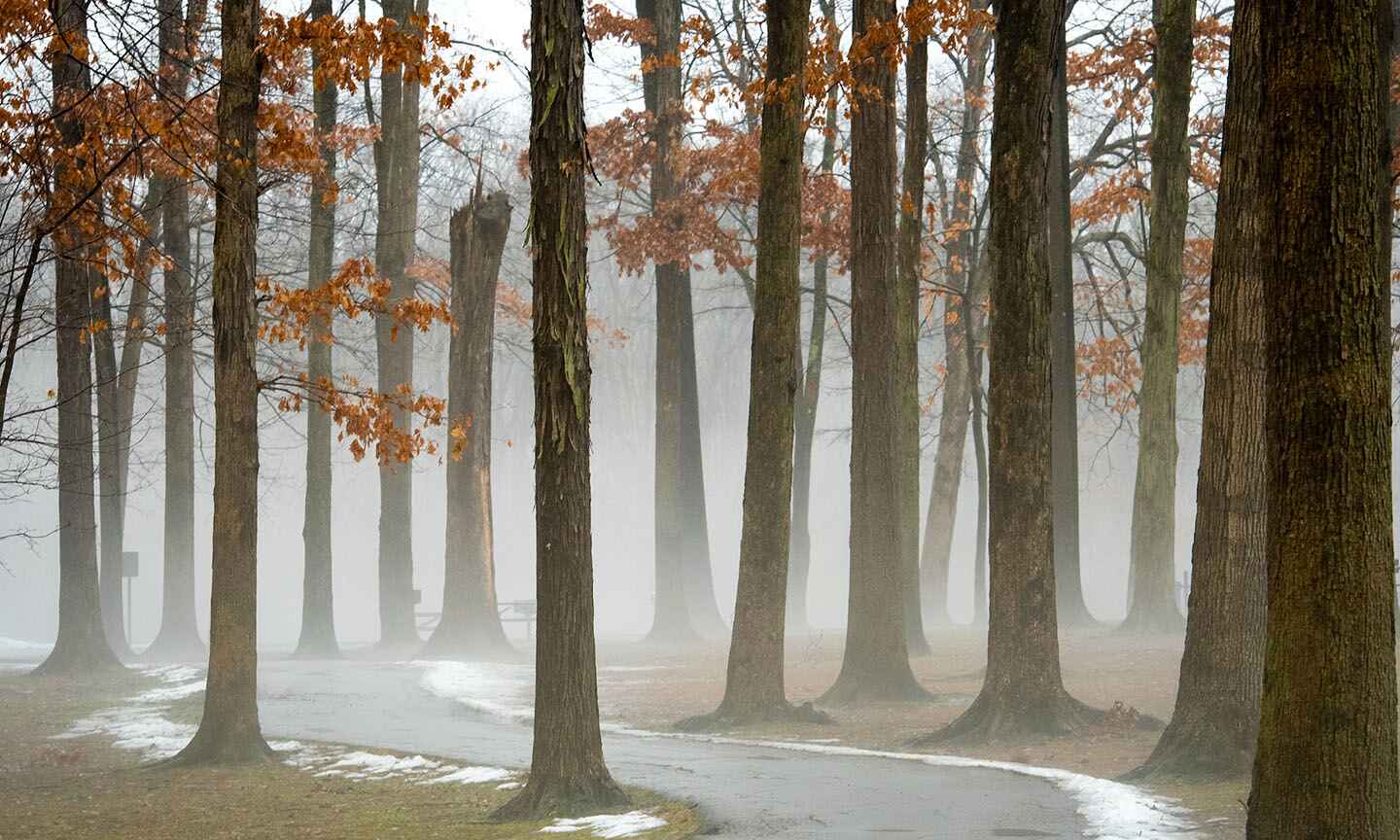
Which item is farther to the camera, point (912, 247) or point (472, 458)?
point (472, 458)

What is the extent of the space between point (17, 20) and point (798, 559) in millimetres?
22346

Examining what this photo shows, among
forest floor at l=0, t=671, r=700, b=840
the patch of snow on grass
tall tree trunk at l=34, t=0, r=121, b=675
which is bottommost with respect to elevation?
forest floor at l=0, t=671, r=700, b=840

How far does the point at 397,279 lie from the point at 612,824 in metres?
18.2

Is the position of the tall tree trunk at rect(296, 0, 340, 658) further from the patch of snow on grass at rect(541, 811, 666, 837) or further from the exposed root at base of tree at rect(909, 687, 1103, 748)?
the patch of snow on grass at rect(541, 811, 666, 837)

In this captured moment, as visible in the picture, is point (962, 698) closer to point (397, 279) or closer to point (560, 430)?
point (560, 430)

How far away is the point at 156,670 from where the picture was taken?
22.4 meters

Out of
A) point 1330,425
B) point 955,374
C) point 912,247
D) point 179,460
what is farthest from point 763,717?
point 955,374

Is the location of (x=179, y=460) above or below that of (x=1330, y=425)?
above

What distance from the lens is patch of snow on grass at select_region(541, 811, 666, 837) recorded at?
341 inches

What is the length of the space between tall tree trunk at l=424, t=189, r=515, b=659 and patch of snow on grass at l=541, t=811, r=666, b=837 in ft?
50.0

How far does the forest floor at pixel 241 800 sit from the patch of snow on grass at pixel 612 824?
0.05 meters

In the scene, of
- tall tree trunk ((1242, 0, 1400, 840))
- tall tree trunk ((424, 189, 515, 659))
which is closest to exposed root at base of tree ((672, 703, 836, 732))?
tall tree trunk ((1242, 0, 1400, 840))

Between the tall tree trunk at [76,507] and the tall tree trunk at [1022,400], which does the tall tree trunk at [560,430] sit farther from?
the tall tree trunk at [76,507]

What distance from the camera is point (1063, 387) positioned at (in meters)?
21.7
